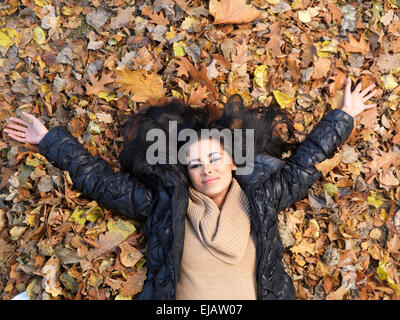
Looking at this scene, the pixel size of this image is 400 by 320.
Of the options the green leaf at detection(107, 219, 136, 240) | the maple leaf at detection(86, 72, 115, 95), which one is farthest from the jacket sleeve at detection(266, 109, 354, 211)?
the maple leaf at detection(86, 72, 115, 95)

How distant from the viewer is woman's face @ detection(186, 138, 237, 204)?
2938mm

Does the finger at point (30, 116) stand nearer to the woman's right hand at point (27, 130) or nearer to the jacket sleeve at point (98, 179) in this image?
the woman's right hand at point (27, 130)

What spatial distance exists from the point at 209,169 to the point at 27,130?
1817 mm

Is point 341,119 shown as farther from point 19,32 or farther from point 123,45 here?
point 19,32

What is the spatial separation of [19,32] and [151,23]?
1.45 metres

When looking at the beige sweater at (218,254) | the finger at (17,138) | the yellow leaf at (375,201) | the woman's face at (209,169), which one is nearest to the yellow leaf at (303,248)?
the beige sweater at (218,254)

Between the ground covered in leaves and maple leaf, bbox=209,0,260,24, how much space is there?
14 mm

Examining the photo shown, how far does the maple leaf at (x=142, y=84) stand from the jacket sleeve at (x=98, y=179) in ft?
2.53

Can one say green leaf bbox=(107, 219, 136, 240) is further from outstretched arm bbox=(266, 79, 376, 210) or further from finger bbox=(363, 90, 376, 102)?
finger bbox=(363, 90, 376, 102)

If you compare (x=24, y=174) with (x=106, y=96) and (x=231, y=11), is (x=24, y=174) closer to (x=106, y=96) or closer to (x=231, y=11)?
(x=106, y=96)

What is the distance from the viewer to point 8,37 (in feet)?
12.7

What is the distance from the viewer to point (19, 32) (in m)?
3.87

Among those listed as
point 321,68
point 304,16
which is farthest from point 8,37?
point 321,68

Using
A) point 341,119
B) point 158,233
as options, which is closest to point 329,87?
point 341,119
